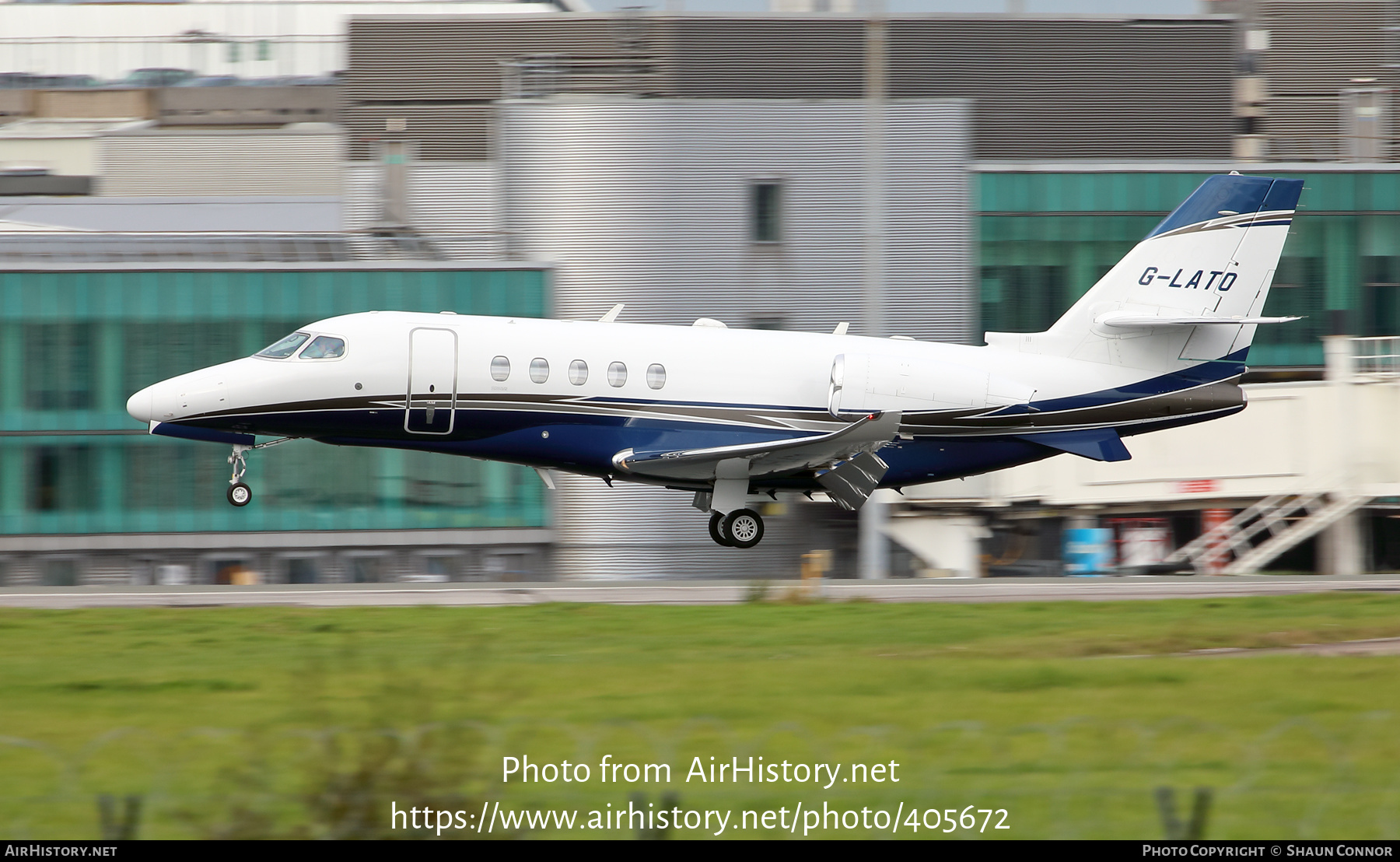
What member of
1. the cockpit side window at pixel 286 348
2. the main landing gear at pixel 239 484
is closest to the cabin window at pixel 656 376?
the cockpit side window at pixel 286 348

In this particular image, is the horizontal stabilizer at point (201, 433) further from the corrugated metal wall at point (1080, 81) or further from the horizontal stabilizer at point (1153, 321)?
the corrugated metal wall at point (1080, 81)

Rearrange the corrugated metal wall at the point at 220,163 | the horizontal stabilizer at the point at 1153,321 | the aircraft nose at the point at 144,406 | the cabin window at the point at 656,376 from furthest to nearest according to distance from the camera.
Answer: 1. the corrugated metal wall at the point at 220,163
2. the horizontal stabilizer at the point at 1153,321
3. the cabin window at the point at 656,376
4. the aircraft nose at the point at 144,406

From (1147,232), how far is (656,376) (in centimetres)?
2297

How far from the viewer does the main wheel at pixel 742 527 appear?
84.1ft

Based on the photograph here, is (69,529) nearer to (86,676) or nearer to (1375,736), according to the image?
(86,676)

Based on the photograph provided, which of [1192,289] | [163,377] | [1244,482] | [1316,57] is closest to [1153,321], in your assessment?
[1192,289]

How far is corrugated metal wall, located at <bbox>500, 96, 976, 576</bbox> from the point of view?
133ft

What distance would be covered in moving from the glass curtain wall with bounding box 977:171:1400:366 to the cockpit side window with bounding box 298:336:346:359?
74.2 ft

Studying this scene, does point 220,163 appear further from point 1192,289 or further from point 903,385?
point 1192,289

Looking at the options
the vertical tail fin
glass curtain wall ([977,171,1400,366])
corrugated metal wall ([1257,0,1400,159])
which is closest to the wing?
the vertical tail fin

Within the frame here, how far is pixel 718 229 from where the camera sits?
41.1m

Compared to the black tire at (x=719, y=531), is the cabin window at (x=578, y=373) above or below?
above

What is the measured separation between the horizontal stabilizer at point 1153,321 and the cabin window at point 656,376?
26.3 feet

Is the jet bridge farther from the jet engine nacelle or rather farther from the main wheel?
the main wheel
